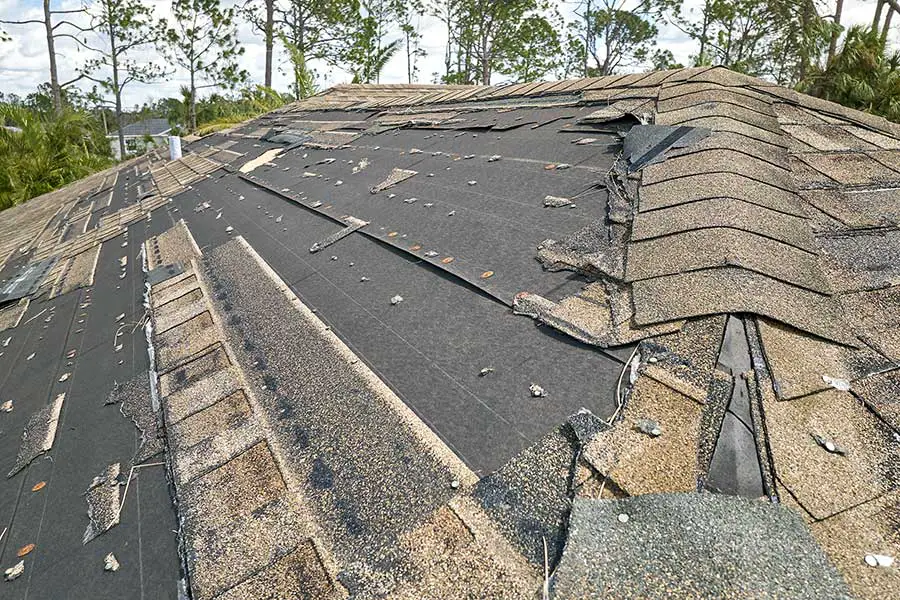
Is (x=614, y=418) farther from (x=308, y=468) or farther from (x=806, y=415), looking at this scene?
(x=308, y=468)

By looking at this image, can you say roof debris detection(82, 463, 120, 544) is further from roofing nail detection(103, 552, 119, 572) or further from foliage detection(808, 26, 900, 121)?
foliage detection(808, 26, 900, 121)

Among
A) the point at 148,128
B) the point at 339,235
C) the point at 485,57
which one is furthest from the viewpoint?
the point at 148,128

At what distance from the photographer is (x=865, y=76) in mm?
11078

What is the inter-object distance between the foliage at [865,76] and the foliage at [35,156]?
20665 mm

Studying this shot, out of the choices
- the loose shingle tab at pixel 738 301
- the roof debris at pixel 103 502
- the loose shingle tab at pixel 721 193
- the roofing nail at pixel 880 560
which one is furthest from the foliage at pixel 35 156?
the roofing nail at pixel 880 560

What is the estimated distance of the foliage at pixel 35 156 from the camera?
1296 centimetres

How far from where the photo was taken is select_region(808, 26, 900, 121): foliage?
10539mm

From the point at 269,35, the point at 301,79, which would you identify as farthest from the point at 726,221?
the point at 269,35

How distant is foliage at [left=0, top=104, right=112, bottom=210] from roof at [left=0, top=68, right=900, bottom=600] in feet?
39.8

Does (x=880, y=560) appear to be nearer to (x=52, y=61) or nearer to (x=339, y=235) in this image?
(x=339, y=235)

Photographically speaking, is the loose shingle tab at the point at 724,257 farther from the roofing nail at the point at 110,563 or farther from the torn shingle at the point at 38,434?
the torn shingle at the point at 38,434

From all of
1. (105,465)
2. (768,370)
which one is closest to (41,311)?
(105,465)

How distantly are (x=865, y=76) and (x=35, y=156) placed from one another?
21.6m

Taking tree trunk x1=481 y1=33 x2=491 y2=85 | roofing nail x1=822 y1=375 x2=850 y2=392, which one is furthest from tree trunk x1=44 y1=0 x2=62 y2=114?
roofing nail x1=822 y1=375 x2=850 y2=392
